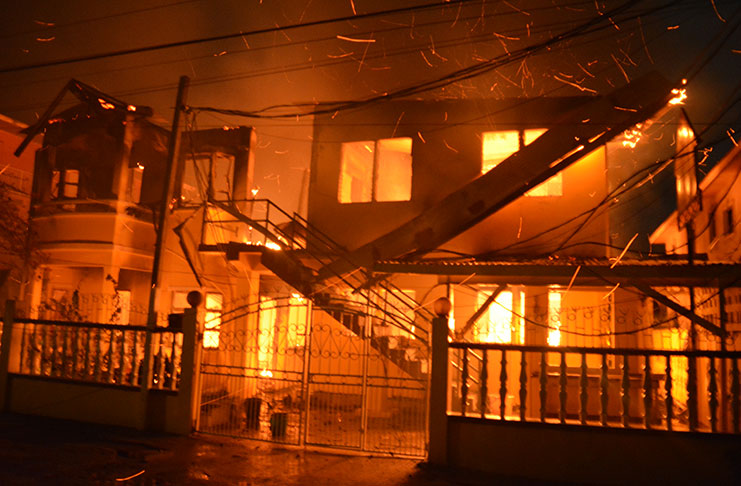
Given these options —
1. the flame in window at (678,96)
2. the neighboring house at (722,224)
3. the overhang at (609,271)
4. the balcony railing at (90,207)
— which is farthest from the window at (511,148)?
the balcony railing at (90,207)

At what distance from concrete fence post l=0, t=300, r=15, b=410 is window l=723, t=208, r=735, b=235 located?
586 inches

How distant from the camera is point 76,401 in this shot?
9.15 metres

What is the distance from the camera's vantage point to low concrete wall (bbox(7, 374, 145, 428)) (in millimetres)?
8742

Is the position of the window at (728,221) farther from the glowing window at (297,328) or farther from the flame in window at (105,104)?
the flame in window at (105,104)

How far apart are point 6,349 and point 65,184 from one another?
8.79 meters

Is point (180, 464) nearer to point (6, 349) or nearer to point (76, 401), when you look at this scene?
point (76, 401)

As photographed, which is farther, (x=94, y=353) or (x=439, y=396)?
(x=94, y=353)

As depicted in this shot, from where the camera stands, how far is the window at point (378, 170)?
14391mm

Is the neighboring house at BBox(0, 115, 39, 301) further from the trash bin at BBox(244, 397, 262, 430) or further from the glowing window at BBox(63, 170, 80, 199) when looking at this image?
the trash bin at BBox(244, 397, 262, 430)

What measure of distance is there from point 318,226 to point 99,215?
5931mm

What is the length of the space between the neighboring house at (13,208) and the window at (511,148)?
41.3ft

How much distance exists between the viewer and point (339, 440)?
8.51 meters

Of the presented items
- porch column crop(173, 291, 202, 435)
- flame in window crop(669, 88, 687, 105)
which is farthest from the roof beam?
porch column crop(173, 291, 202, 435)

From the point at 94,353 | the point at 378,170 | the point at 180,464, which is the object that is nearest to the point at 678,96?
the point at 378,170
